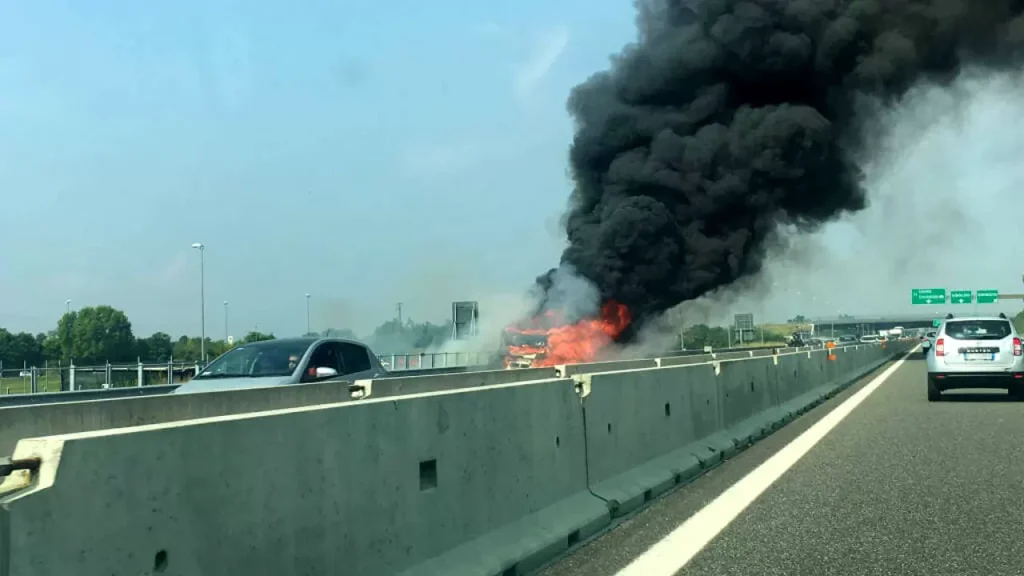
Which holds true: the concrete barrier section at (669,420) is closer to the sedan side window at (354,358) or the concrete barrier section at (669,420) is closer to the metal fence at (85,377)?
the sedan side window at (354,358)

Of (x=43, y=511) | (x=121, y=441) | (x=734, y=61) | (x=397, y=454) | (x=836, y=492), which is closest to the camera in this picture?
(x=43, y=511)

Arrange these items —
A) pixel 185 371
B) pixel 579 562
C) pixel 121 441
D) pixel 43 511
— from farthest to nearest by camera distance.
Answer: pixel 185 371, pixel 579 562, pixel 121 441, pixel 43 511

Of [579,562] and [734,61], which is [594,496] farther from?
[734,61]

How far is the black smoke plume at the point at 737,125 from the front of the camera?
34594mm

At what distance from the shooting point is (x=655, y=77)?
119 feet

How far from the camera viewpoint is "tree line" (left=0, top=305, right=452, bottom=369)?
2183 inches

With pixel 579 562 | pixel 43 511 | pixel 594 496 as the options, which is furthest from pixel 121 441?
pixel 594 496

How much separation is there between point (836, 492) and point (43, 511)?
303 inches

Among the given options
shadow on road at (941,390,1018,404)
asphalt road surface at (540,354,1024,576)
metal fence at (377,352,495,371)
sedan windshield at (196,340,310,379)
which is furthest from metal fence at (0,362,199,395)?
asphalt road surface at (540,354,1024,576)

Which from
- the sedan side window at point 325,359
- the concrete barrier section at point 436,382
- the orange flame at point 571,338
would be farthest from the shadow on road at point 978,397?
the sedan side window at point 325,359

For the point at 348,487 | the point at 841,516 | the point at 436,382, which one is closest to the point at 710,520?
the point at 841,516

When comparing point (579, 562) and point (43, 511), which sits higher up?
point (43, 511)

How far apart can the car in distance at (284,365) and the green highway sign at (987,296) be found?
81201mm

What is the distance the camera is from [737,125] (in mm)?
35688
